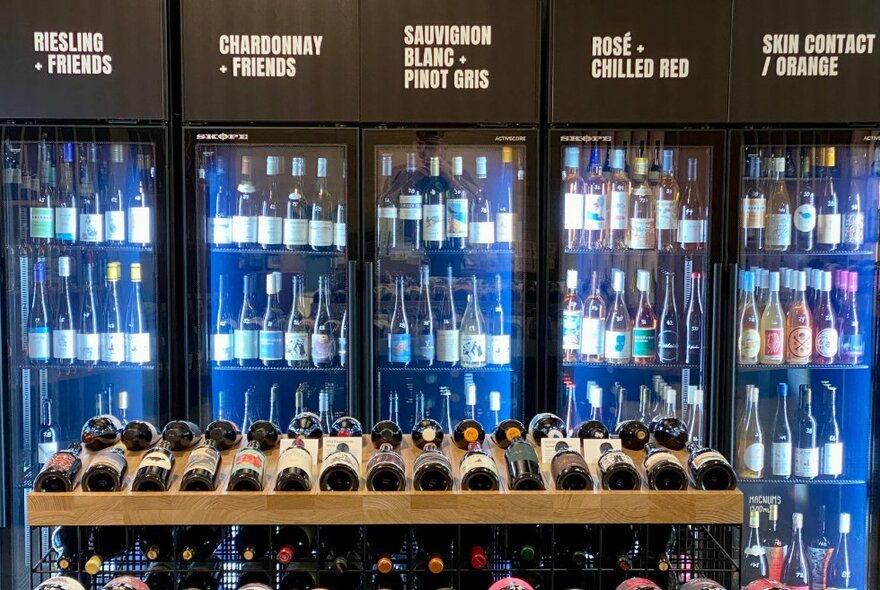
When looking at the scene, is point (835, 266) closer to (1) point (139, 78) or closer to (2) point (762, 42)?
(2) point (762, 42)

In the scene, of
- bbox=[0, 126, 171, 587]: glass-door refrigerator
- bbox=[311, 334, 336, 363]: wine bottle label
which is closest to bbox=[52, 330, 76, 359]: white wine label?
bbox=[0, 126, 171, 587]: glass-door refrigerator

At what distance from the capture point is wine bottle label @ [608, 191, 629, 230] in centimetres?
319

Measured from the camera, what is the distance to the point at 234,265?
3.35 metres

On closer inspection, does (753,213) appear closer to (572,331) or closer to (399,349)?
→ (572,331)

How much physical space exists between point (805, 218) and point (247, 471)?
2547mm

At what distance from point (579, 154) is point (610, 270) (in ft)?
1.72

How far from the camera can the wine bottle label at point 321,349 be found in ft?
10.4

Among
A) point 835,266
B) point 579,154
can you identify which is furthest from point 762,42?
point 835,266

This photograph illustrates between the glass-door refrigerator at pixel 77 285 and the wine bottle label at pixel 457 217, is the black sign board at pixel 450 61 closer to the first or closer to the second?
the wine bottle label at pixel 457 217

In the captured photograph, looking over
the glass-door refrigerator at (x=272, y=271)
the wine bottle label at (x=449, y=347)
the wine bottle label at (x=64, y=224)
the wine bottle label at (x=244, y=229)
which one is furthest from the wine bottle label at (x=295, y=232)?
the wine bottle label at (x=64, y=224)

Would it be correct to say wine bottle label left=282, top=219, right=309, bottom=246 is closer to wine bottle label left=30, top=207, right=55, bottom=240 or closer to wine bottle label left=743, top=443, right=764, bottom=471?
wine bottle label left=30, top=207, right=55, bottom=240

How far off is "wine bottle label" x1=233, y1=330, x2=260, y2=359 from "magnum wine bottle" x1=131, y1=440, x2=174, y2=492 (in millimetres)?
1514

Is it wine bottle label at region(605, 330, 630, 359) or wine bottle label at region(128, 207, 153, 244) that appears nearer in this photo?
wine bottle label at region(128, 207, 153, 244)

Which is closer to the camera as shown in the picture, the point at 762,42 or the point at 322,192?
the point at 762,42
